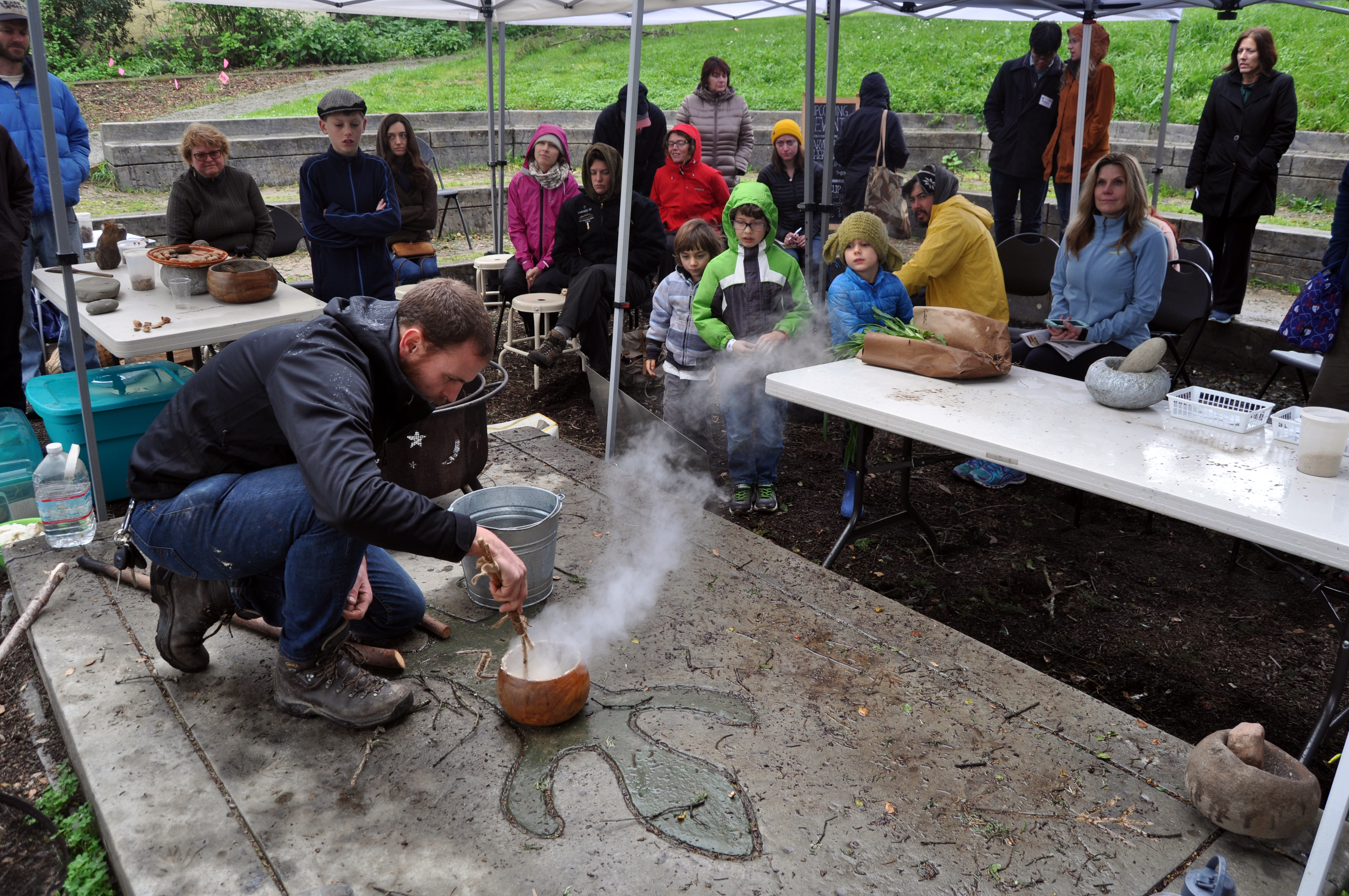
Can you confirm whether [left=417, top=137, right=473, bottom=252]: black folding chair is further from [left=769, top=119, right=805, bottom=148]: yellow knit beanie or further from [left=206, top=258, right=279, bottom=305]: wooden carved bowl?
[left=206, top=258, right=279, bottom=305]: wooden carved bowl

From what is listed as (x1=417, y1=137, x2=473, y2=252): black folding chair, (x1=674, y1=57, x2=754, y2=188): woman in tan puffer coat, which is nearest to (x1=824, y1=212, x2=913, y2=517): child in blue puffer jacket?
(x1=674, y1=57, x2=754, y2=188): woman in tan puffer coat

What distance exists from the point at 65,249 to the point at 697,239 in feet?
9.35

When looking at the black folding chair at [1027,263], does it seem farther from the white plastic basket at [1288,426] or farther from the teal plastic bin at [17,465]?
the teal plastic bin at [17,465]

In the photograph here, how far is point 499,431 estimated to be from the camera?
4922 mm

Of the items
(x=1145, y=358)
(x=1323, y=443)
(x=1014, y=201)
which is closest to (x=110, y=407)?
(x=1145, y=358)

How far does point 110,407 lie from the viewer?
4.27 metres

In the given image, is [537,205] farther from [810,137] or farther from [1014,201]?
[1014,201]

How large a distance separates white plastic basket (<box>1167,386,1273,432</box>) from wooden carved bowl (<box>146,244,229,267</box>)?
4.32 meters

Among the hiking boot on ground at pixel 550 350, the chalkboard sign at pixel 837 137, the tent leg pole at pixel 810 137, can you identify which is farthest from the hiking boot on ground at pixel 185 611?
the chalkboard sign at pixel 837 137

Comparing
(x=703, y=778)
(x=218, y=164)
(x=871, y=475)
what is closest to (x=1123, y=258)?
(x=871, y=475)

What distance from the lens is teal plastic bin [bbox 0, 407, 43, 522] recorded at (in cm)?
438

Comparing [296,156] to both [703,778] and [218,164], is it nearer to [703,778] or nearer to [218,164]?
[218,164]

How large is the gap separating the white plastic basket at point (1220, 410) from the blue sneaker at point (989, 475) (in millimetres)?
1686

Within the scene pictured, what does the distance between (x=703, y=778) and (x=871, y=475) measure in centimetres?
292
